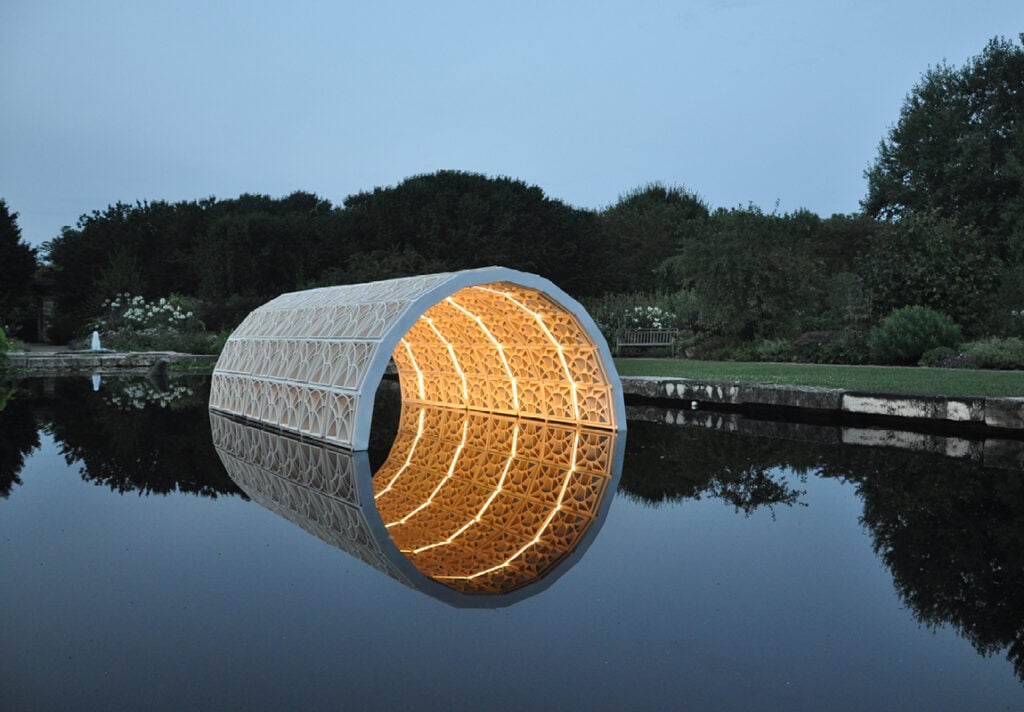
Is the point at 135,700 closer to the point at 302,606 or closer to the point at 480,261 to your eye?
the point at 302,606

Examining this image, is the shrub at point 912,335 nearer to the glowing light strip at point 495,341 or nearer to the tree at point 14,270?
the glowing light strip at point 495,341

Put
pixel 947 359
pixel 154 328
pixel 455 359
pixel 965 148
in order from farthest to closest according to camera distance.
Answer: pixel 965 148
pixel 154 328
pixel 947 359
pixel 455 359

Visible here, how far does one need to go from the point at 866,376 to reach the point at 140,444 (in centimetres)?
1306

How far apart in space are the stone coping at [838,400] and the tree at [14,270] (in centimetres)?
3674

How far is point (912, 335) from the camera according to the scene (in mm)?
19297

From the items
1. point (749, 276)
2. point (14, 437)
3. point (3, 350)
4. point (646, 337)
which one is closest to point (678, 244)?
point (646, 337)

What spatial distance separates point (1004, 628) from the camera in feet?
15.8

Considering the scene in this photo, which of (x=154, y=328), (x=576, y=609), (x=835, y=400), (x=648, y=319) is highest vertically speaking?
(x=648, y=319)

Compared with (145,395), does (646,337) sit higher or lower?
higher

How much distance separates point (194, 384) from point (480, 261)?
81.5ft

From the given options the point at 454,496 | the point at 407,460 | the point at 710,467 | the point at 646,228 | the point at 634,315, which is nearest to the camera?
the point at 454,496

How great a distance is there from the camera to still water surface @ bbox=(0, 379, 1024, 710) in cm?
399

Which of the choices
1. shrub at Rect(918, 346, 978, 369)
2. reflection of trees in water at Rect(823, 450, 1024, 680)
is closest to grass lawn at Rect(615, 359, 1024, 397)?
shrub at Rect(918, 346, 978, 369)

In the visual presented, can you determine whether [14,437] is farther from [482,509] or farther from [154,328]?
[154,328]
